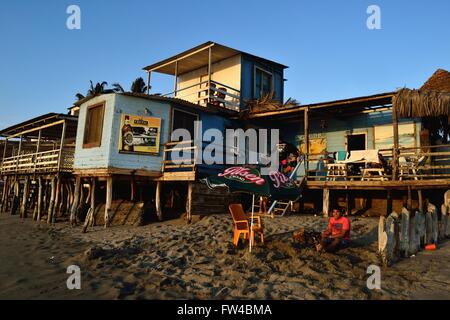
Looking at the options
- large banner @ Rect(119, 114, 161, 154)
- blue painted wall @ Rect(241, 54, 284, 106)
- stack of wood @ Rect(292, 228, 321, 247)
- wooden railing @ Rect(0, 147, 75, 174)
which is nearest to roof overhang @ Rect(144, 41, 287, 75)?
blue painted wall @ Rect(241, 54, 284, 106)

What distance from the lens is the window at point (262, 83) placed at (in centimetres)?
1889

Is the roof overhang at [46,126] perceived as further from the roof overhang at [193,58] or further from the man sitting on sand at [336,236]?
the man sitting on sand at [336,236]

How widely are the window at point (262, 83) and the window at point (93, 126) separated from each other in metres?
8.16

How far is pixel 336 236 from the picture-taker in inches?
336

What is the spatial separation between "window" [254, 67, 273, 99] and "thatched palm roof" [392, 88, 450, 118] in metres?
7.78

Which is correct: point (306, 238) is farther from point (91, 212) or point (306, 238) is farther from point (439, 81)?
point (439, 81)

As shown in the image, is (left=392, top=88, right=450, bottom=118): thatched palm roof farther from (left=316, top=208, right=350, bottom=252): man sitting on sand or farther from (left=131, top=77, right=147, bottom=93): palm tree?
(left=131, top=77, right=147, bottom=93): palm tree

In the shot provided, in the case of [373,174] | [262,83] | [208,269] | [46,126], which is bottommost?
[208,269]

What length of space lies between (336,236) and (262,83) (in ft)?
40.2

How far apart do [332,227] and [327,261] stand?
1.44m

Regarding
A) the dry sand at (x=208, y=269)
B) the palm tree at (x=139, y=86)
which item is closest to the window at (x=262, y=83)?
the dry sand at (x=208, y=269)

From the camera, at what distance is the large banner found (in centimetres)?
1369

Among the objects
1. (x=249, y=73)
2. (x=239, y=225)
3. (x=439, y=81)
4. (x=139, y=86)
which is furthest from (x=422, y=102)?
(x=139, y=86)
